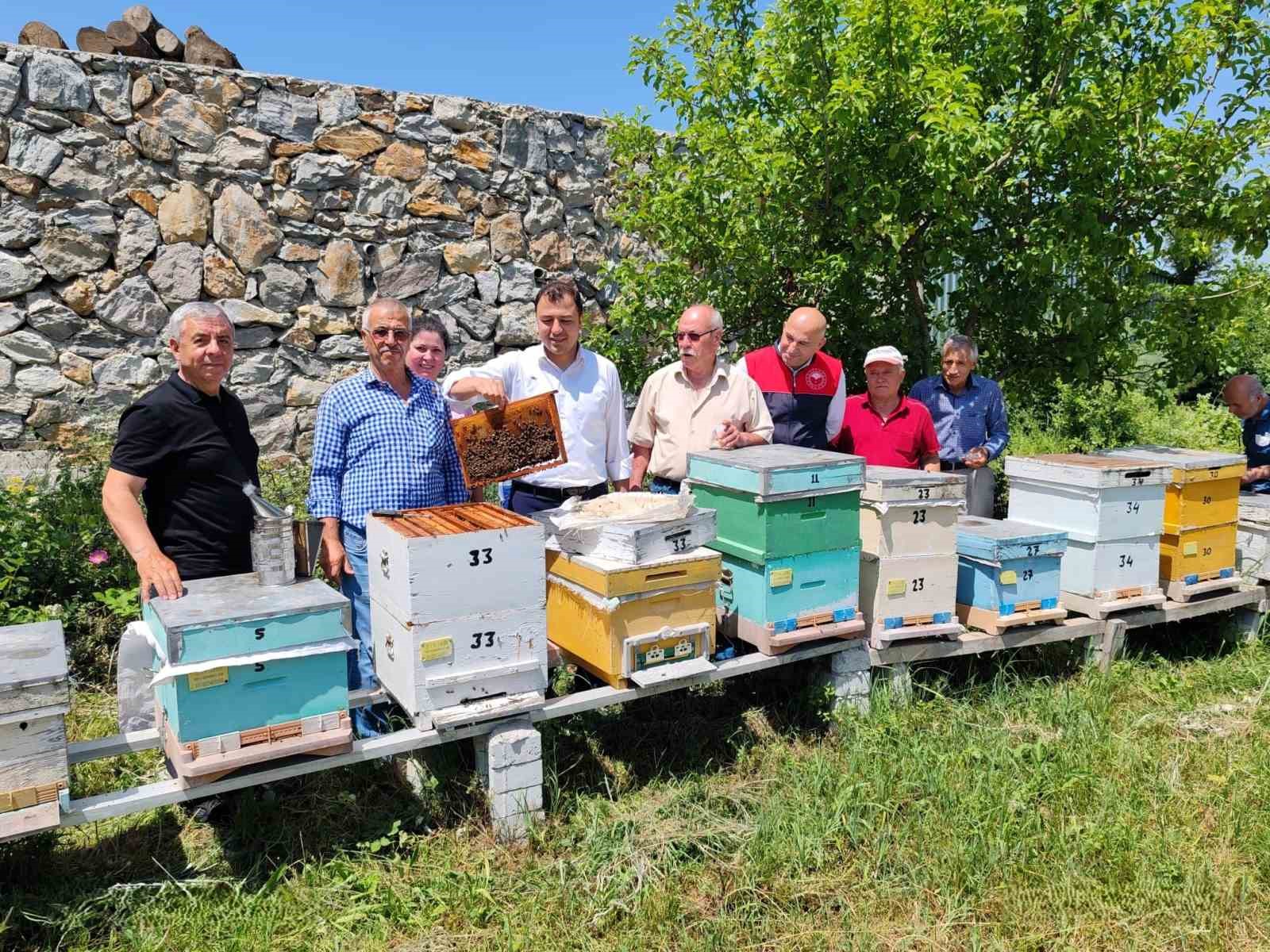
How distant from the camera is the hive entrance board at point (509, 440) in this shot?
12.2 ft

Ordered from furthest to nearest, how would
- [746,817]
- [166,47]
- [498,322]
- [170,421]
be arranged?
[498,322], [166,47], [746,817], [170,421]

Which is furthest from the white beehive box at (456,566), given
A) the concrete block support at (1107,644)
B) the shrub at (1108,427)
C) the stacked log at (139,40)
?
the shrub at (1108,427)

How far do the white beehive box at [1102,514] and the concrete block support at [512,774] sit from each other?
2874mm

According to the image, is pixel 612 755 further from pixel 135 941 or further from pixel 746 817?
pixel 135 941

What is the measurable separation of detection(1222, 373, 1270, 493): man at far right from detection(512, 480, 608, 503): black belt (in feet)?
14.6

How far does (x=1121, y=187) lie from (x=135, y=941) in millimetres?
5885

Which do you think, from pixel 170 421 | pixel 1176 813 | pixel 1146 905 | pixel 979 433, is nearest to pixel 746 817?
pixel 1146 905

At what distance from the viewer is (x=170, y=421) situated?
317cm

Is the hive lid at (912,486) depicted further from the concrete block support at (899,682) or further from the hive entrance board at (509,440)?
the hive entrance board at (509,440)

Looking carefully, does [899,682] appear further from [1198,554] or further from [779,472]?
[1198,554]

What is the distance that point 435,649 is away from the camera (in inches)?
119

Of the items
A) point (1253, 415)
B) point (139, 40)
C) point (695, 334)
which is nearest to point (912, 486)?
point (695, 334)

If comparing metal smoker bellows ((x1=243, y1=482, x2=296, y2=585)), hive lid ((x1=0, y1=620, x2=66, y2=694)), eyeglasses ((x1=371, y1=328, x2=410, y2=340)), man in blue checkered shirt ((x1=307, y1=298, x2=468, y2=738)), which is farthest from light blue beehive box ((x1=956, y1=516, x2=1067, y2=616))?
hive lid ((x1=0, y1=620, x2=66, y2=694))

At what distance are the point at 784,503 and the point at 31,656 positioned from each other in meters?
2.58
